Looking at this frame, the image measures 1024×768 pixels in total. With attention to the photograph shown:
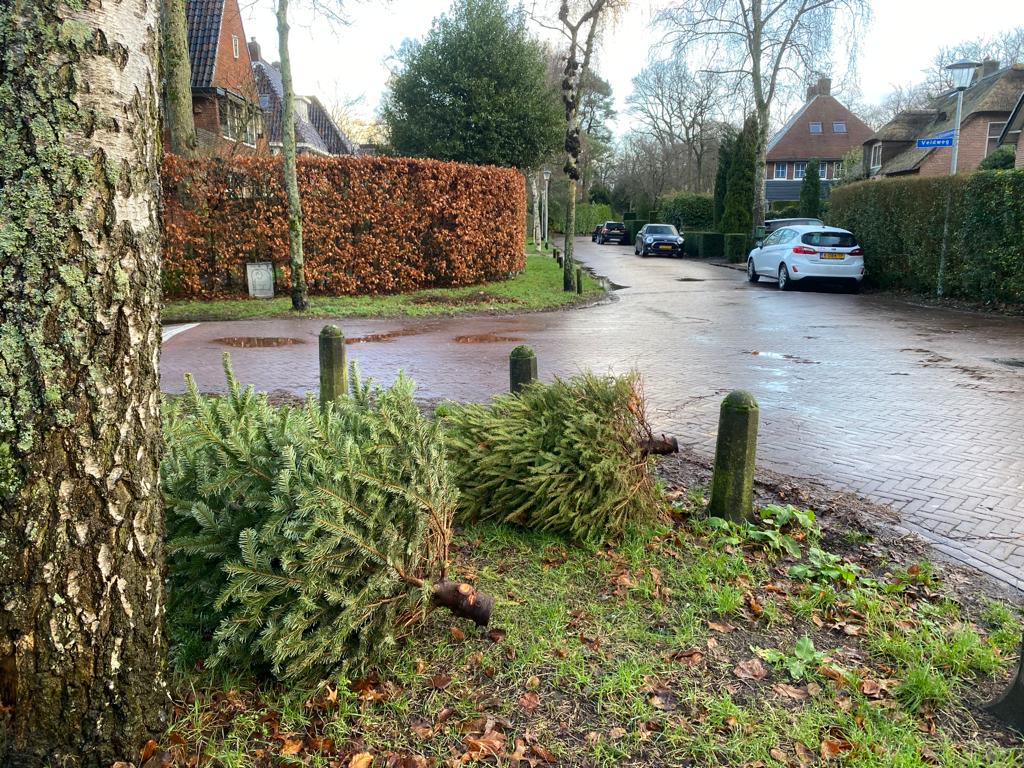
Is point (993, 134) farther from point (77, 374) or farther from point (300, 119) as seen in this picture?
point (77, 374)

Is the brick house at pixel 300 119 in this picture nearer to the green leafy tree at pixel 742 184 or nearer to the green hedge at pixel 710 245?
the green hedge at pixel 710 245

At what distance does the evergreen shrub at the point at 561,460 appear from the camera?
372 centimetres

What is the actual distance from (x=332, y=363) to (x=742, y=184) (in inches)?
1296

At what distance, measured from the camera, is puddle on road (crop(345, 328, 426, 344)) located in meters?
11.5

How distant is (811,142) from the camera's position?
187 feet

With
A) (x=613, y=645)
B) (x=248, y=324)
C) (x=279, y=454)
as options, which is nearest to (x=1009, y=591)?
(x=613, y=645)

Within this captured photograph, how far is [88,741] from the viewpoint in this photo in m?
2.08

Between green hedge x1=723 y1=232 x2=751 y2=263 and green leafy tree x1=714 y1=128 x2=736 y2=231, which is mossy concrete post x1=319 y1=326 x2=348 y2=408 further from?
green leafy tree x1=714 y1=128 x2=736 y2=231

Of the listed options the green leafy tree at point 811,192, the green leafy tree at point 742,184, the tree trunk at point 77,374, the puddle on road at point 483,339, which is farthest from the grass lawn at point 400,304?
the green leafy tree at point 811,192

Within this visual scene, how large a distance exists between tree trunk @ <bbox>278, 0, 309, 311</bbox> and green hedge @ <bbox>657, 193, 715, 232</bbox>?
33.0 m

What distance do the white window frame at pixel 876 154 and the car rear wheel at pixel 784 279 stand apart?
32820 millimetres

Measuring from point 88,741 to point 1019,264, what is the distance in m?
16.4

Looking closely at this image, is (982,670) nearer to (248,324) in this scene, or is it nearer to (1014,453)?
(1014,453)

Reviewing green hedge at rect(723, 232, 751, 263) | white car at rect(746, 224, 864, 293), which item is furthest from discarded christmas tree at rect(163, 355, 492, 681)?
green hedge at rect(723, 232, 751, 263)
